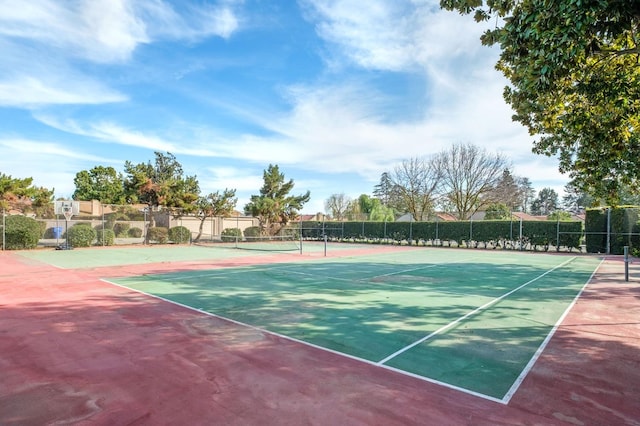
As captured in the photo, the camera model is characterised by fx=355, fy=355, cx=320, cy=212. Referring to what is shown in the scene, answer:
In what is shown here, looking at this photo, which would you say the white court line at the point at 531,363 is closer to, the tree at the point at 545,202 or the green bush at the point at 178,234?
the green bush at the point at 178,234

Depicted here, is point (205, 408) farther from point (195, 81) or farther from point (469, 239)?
point (469, 239)

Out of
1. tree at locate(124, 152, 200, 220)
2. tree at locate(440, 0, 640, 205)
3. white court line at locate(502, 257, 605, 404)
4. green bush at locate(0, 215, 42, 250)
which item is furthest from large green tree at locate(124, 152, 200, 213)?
white court line at locate(502, 257, 605, 404)

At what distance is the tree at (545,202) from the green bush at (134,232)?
84.2m

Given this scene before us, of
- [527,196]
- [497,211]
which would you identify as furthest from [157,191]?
[527,196]

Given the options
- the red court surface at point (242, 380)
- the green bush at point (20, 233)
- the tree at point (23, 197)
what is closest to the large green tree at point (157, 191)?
the tree at point (23, 197)

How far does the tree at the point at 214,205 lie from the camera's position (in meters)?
28.9

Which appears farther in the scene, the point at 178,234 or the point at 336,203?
the point at 336,203

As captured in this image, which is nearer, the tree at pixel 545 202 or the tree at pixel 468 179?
the tree at pixel 468 179

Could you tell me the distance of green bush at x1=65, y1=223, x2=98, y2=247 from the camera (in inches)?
856

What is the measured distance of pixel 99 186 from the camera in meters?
54.5

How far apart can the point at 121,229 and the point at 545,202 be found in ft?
306

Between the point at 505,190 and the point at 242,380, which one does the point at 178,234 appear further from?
the point at 505,190

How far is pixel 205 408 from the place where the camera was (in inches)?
127

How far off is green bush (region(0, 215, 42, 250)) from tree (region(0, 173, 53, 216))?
2.60 meters
